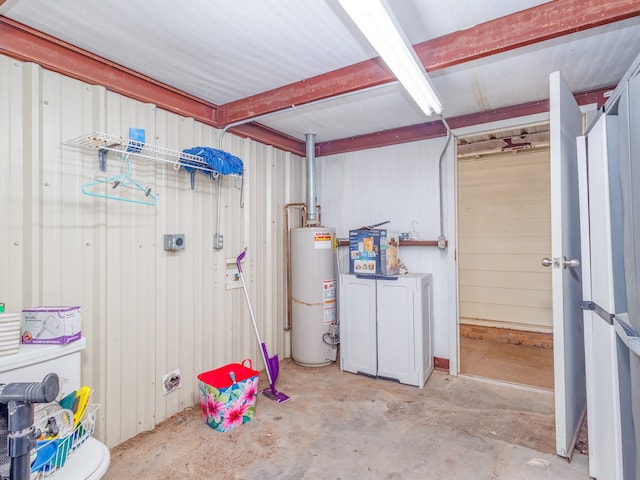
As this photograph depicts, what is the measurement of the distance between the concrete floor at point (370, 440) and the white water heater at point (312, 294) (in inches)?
21.8

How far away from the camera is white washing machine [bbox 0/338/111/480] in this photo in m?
1.30

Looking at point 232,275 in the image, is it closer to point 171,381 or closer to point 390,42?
point 171,381

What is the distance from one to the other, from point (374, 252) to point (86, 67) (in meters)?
2.48

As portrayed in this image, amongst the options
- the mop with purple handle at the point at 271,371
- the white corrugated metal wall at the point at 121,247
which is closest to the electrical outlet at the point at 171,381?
the white corrugated metal wall at the point at 121,247

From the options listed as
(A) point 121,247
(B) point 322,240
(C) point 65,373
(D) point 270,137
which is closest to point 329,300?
(B) point 322,240

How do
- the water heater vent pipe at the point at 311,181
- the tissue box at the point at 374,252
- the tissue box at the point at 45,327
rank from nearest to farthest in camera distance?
the tissue box at the point at 45,327 → the tissue box at the point at 374,252 → the water heater vent pipe at the point at 311,181

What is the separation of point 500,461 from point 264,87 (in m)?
2.94

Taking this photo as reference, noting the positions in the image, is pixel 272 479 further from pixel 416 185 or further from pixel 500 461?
pixel 416 185

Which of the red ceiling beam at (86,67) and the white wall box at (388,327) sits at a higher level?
the red ceiling beam at (86,67)

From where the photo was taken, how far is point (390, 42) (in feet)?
5.42

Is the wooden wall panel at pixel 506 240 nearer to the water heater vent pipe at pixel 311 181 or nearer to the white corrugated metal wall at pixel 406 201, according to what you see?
the white corrugated metal wall at pixel 406 201

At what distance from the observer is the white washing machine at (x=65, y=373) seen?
1301mm

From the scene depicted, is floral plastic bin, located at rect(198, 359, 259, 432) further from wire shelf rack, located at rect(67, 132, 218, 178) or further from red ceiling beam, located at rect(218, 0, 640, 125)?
red ceiling beam, located at rect(218, 0, 640, 125)

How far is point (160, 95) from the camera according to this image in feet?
8.14
